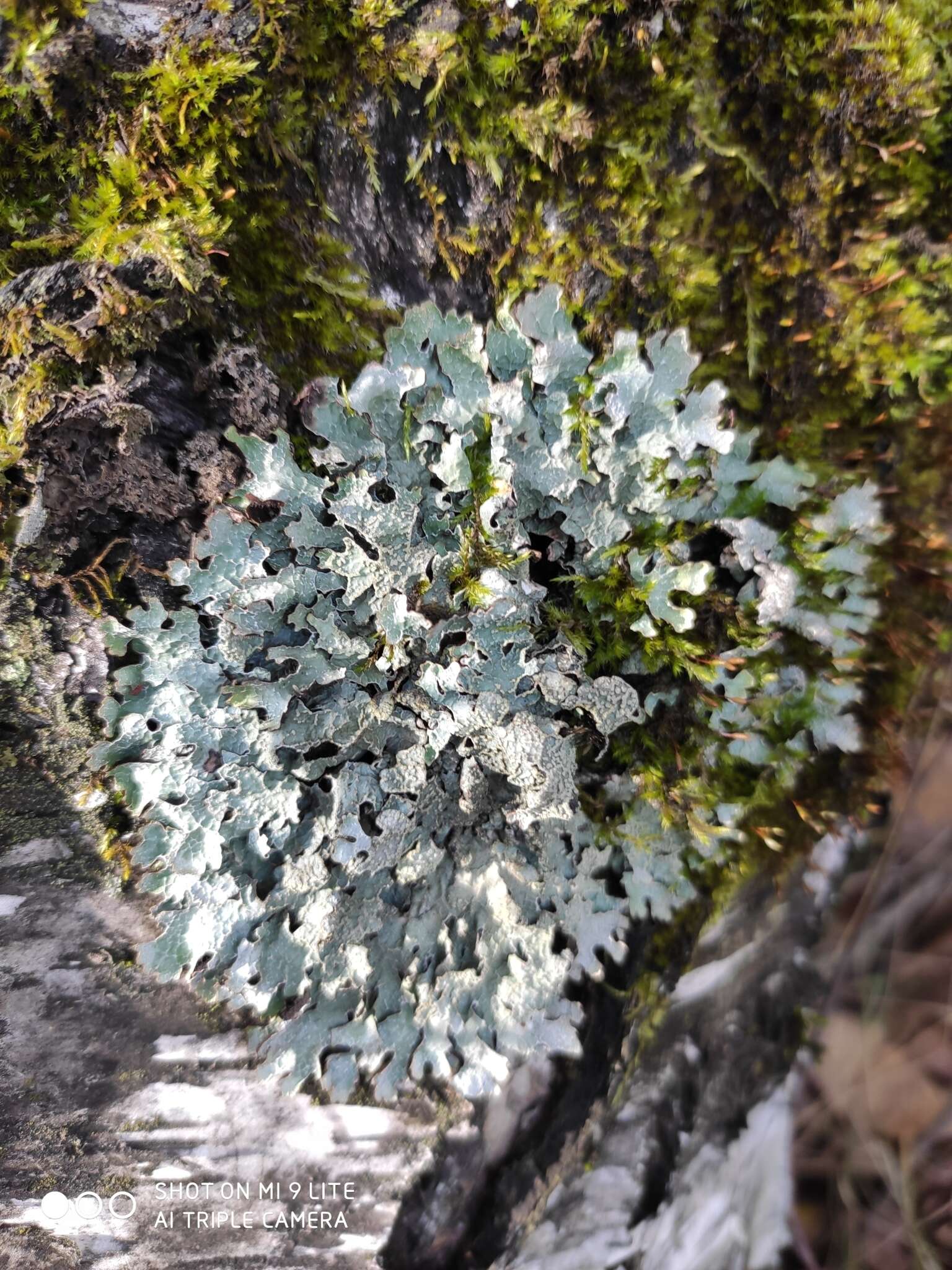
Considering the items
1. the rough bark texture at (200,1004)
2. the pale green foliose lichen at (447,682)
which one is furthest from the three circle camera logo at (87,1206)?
the pale green foliose lichen at (447,682)

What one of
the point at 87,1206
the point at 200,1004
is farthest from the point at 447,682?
the point at 87,1206

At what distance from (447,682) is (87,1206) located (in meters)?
1.28

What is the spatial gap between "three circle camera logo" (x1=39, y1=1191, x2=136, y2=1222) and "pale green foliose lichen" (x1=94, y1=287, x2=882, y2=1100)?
0.48 meters

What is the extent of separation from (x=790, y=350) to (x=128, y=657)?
4.15 feet

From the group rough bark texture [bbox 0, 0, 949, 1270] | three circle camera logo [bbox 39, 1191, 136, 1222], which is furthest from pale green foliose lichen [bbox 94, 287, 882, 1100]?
three circle camera logo [bbox 39, 1191, 136, 1222]

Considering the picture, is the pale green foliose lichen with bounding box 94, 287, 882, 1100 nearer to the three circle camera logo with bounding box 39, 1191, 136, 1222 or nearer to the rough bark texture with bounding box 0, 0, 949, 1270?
the rough bark texture with bounding box 0, 0, 949, 1270

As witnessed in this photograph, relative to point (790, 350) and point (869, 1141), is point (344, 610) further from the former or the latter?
point (869, 1141)

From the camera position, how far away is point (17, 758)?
45.5 inches

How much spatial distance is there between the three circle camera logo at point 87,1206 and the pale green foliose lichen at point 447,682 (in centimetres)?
48

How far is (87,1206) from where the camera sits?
129cm

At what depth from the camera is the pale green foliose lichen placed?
0.99 metres

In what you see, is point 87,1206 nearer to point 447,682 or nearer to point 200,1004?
point 200,1004

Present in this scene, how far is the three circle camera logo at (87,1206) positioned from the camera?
4.20 feet

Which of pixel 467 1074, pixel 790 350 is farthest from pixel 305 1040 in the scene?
pixel 790 350
